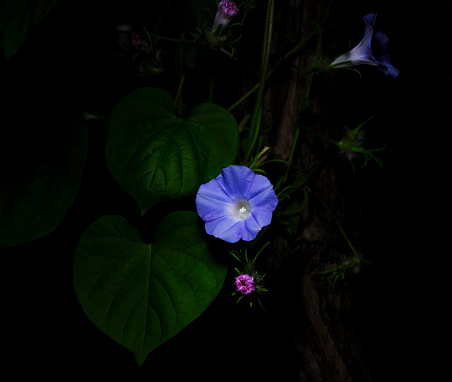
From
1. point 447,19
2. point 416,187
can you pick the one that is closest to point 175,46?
point 447,19

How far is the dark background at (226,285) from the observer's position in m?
0.96

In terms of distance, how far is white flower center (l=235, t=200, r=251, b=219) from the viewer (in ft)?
2.50

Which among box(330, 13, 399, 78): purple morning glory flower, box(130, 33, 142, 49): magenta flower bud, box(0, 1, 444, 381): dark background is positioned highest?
box(330, 13, 399, 78): purple morning glory flower

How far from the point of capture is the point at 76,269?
74 centimetres

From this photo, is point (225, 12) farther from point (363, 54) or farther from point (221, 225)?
point (221, 225)

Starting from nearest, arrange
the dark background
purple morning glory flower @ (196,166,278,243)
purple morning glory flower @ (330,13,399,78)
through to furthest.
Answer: purple morning glory flower @ (196,166,278,243), purple morning glory flower @ (330,13,399,78), the dark background

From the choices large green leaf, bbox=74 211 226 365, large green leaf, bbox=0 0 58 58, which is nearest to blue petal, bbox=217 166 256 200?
large green leaf, bbox=74 211 226 365

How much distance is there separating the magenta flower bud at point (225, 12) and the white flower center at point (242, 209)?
0.38m

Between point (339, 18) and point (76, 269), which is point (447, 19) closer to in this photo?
point (339, 18)

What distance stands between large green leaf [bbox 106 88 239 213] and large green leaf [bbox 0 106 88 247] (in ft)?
0.30

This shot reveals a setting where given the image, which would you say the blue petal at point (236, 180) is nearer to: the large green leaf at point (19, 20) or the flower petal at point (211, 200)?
the flower petal at point (211, 200)

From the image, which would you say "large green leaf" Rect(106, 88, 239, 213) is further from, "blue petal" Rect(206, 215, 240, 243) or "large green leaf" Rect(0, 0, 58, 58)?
"large green leaf" Rect(0, 0, 58, 58)

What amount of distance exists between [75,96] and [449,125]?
102 cm

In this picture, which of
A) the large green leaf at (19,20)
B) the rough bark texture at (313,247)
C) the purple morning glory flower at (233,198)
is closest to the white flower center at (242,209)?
the purple morning glory flower at (233,198)
